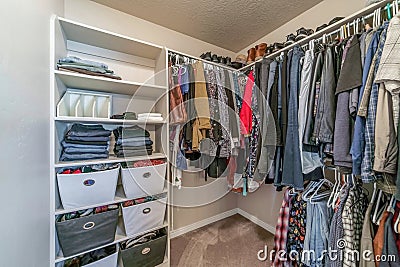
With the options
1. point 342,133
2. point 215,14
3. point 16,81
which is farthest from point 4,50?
point 215,14

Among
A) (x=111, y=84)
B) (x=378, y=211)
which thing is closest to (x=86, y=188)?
(x=111, y=84)

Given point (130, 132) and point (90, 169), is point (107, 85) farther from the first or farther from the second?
point (90, 169)

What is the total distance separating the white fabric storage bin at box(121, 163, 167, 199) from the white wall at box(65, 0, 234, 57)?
1273mm

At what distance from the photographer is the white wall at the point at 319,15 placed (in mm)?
1306

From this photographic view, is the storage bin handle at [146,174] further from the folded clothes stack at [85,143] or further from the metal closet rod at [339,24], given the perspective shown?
the metal closet rod at [339,24]

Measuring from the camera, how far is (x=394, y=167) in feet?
2.23

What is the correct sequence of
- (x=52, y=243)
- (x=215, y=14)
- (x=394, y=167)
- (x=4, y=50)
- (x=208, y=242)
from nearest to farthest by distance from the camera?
(x=4, y=50) < (x=394, y=167) < (x=52, y=243) < (x=215, y=14) < (x=208, y=242)

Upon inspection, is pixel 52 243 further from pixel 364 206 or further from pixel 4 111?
pixel 364 206

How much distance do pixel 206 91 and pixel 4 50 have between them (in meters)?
1.04

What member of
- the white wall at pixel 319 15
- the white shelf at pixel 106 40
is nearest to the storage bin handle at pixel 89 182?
the white shelf at pixel 106 40

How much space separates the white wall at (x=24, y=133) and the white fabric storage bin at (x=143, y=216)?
417 millimetres

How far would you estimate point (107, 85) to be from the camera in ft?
4.15

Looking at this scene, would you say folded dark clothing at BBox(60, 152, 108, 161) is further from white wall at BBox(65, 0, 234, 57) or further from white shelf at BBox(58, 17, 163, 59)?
white wall at BBox(65, 0, 234, 57)

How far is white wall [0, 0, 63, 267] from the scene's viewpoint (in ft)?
1.80
